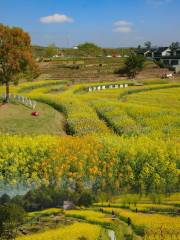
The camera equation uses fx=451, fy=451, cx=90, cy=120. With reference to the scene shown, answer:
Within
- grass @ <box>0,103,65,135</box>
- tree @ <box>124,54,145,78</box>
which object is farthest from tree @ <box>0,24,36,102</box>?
tree @ <box>124,54,145,78</box>

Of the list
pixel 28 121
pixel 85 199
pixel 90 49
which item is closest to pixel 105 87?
pixel 28 121

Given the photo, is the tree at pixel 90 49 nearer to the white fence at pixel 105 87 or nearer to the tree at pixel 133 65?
the tree at pixel 133 65

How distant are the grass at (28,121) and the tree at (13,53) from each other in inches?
145

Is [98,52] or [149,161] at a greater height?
[98,52]

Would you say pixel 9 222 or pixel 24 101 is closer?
pixel 9 222

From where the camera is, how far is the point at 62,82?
259 ft

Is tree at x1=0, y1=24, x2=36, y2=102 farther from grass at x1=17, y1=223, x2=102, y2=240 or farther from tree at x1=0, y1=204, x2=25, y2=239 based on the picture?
grass at x1=17, y1=223, x2=102, y2=240

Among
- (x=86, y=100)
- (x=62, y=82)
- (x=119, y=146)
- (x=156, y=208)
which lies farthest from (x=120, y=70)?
(x=156, y=208)

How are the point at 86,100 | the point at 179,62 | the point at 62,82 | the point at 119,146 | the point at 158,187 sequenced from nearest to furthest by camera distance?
the point at 158,187 → the point at 119,146 → the point at 86,100 → the point at 62,82 → the point at 179,62

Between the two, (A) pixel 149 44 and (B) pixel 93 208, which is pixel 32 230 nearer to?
(B) pixel 93 208

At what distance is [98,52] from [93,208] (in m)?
150

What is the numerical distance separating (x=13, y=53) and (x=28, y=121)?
9.52 m

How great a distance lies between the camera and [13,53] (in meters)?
46.6

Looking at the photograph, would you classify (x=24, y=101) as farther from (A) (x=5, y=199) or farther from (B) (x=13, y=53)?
(A) (x=5, y=199)
